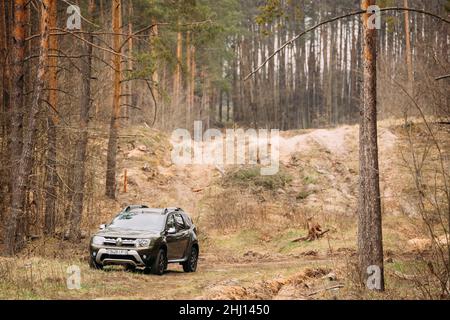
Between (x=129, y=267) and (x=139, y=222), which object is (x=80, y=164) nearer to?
(x=139, y=222)

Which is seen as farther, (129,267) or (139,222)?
(139,222)

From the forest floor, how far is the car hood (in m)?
0.91

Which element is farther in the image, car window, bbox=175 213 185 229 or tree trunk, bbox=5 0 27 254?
car window, bbox=175 213 185 229

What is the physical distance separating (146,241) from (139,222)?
123cm

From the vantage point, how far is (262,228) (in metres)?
27.6

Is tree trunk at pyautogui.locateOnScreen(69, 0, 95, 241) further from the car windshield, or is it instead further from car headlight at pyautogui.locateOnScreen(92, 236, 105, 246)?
car headlight at pyautogui.locateOnScreen(92, 236, 105, 246)

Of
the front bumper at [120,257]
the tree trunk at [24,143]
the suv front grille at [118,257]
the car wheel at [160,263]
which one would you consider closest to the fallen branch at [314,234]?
the car wheel at [160,263]

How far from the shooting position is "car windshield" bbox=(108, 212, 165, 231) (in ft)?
55.5

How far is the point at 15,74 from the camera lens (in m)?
17.5

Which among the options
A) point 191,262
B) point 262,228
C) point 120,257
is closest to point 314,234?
point 262,228

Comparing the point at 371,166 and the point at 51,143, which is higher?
the point at 51,143

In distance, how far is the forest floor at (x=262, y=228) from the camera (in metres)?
13.5

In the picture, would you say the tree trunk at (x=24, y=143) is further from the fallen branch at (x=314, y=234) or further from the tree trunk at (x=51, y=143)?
the fallen branch at (x=314, y=234)

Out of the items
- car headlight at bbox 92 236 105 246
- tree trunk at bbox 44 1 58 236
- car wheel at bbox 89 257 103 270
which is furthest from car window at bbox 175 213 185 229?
tree trunk at bbox 44 1 58 236
